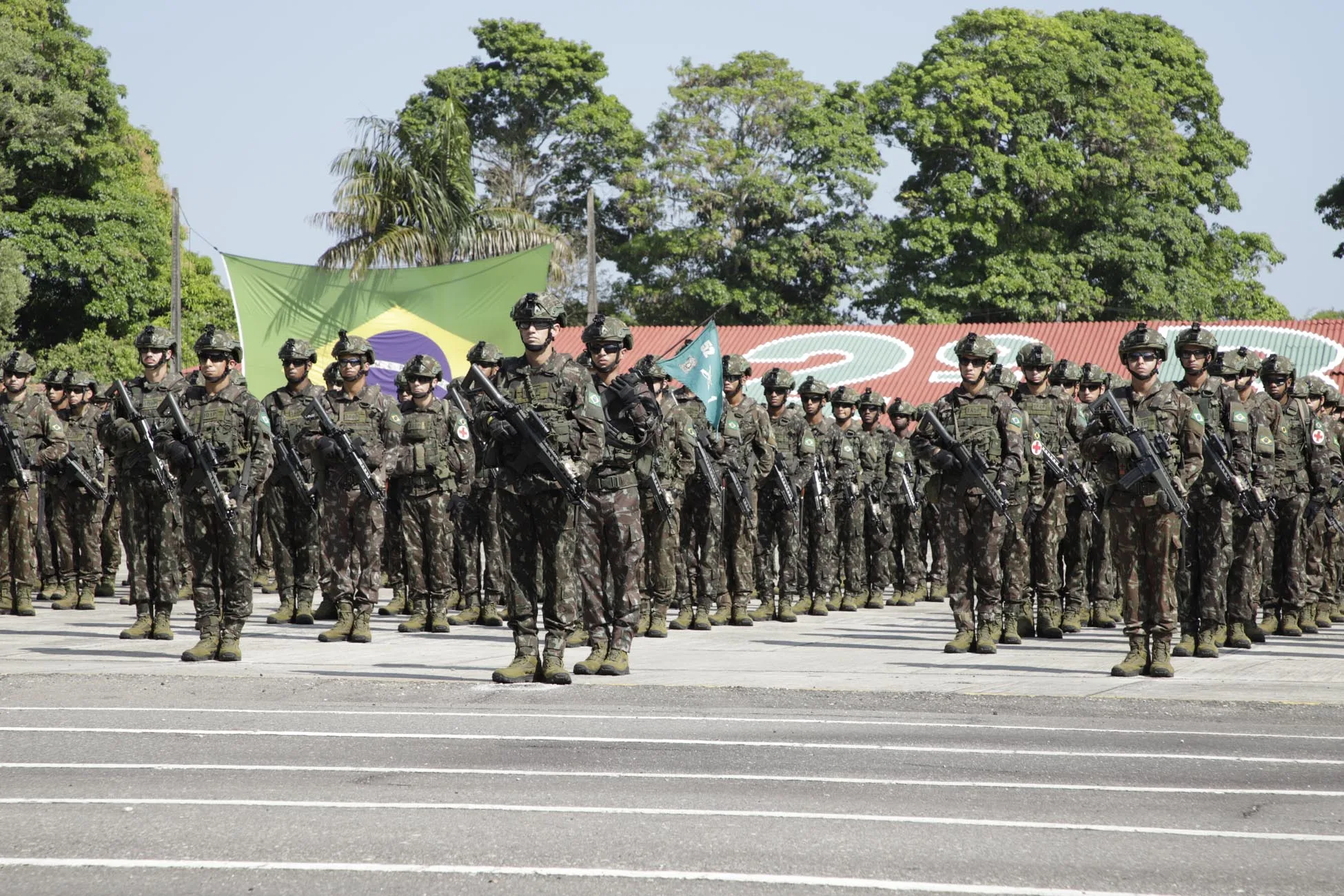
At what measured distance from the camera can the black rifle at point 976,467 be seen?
40.8 feet

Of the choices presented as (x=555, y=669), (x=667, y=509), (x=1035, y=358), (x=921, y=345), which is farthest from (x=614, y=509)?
(x=921, y=345)

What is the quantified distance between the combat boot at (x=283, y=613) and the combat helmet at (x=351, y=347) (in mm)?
2834

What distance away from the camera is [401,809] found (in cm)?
670

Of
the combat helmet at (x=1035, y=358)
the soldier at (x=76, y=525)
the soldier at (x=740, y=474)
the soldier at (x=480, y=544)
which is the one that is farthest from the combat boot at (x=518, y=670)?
the soldier at (x=76, y=525)

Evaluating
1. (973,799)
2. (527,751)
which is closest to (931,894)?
(973,799)

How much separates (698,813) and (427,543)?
8365 mm

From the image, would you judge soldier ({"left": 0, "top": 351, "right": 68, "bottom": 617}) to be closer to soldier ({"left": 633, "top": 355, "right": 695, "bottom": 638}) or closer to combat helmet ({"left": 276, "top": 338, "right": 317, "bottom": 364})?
combat helmet ({"left": 276, "top": 338, "right": 317, "bottom": 364})

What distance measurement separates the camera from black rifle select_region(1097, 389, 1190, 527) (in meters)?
10.8

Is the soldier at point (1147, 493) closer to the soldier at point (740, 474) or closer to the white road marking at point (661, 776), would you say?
the white road marking at point (661, 776)

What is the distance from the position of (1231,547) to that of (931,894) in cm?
837

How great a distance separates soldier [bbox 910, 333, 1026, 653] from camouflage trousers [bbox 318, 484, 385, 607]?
4.44 m

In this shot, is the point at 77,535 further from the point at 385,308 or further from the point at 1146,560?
the point at 1146,560

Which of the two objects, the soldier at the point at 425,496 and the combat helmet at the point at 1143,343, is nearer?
the combat helmet at the point at 1143,343

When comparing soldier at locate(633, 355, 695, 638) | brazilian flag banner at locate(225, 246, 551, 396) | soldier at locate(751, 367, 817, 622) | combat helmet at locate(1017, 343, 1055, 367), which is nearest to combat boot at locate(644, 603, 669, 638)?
soldier at locate(633, 355, 695, 638)
